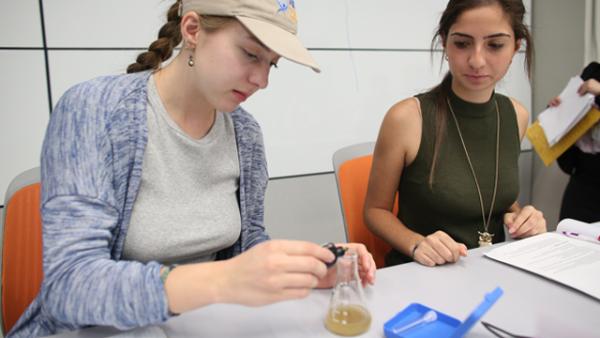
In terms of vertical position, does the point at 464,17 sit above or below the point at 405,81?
above

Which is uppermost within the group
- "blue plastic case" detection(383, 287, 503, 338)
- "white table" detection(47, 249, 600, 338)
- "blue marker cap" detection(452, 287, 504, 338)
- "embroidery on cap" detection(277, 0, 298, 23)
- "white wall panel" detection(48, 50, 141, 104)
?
"embroidery on cap" detection(277, 0, 298, 23)

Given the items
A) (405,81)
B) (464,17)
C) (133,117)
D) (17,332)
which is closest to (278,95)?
(405,81)

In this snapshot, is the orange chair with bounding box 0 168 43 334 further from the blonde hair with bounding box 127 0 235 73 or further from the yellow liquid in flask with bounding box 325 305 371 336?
the yellow liquid in flask with bounding box 325 305 371 336

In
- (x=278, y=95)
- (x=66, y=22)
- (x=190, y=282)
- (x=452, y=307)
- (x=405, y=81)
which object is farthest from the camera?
(x=405, y=81)

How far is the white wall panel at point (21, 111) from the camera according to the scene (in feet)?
5.04

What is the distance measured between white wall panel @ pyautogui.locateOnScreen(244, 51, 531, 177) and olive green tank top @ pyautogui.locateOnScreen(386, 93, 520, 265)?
2.50ft

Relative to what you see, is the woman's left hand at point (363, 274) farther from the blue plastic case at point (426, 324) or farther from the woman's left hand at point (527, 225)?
the woman's left hand at point (527, 225)

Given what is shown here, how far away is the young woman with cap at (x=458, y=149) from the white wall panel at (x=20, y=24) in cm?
Result: 133

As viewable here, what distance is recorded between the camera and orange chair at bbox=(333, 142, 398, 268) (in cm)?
133

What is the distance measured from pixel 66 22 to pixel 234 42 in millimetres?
1174

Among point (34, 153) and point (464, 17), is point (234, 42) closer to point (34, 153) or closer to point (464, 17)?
point (464, 17)

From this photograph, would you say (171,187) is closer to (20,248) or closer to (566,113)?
(20,248)

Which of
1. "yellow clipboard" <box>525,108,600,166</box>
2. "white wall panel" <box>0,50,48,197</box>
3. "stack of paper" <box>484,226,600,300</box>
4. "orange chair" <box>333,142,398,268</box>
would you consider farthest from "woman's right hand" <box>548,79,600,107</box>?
"white wall panel" <box>0,50,48,197</box>

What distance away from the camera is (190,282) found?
0.63 m
